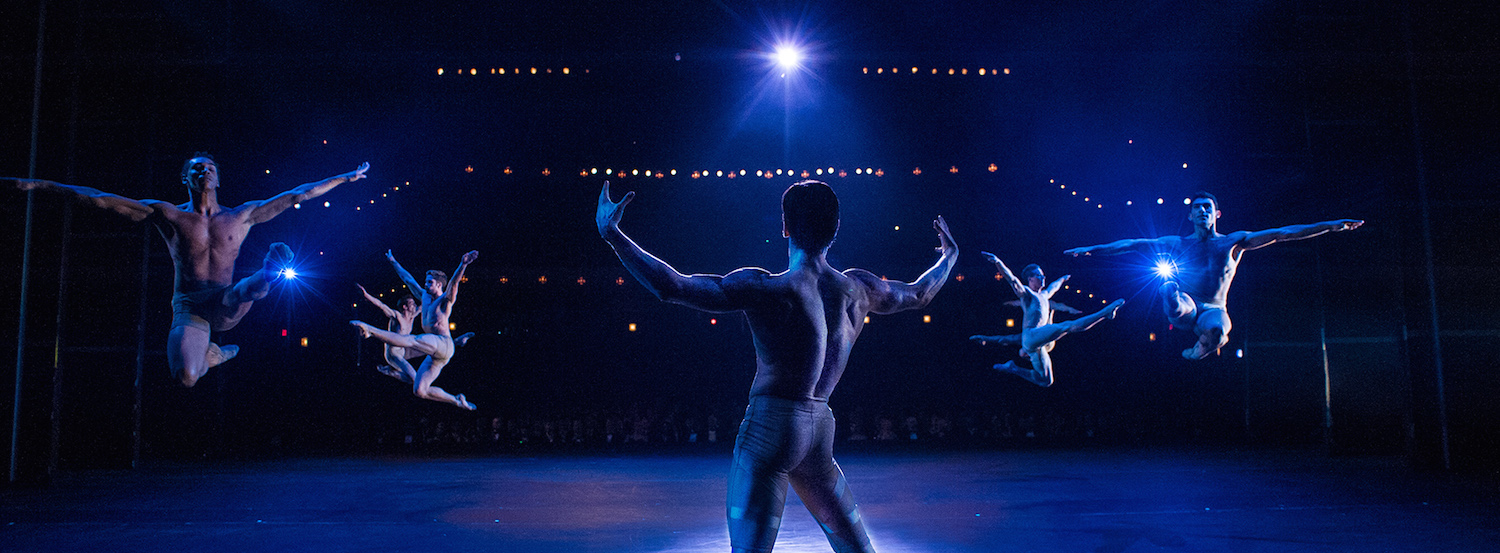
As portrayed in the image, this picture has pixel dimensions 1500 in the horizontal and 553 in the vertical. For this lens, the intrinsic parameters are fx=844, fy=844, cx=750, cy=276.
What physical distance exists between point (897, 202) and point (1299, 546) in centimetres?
860

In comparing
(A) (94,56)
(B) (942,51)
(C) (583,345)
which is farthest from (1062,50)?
(A) (94,56)

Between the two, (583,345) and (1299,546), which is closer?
(1299,546)

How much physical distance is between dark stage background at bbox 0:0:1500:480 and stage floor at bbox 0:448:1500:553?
2.12 m

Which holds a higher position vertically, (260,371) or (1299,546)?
(260,371)

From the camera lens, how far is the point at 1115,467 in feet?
29.7

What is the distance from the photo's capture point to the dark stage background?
30.7 feet

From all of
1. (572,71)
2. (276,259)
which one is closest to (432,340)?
(276,259)

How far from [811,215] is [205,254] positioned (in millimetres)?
5331

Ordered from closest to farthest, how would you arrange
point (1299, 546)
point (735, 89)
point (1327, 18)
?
1. point (1299, 546)
2. point (1327, 18)
3. point (735, 89)

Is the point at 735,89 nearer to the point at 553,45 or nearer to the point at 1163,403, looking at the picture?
the point at 553,45

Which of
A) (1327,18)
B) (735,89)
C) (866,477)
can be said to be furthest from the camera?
(735,89)

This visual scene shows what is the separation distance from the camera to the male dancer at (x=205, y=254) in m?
5.93

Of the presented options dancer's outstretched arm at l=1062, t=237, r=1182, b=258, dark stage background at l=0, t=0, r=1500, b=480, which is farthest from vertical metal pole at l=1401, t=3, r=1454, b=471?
dancer's outstretched arm at l=1062, t=237, r=1182, b=258

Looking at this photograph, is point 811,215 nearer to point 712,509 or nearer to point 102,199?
point 712,509
